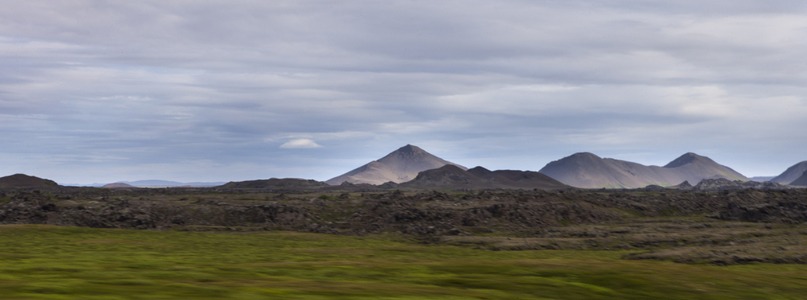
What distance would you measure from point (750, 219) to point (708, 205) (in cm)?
1453

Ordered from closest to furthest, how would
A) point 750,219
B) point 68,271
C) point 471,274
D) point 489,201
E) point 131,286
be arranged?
point 131,286, point 68,271, point 471,274, point 750,219, point 489,201

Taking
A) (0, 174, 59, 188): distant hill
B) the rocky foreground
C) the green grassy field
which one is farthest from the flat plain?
(0, 174, 59, 188): distant hill

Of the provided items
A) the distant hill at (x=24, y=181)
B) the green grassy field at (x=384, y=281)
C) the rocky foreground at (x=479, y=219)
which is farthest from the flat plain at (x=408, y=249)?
the distant hill at (x=24, y=181)

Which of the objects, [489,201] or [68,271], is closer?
[68,271]

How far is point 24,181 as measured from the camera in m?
184

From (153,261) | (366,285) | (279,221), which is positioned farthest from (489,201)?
(366,285)

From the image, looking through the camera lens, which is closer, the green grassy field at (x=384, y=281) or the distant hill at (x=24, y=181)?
the green grassy field at (x=384, y=281)

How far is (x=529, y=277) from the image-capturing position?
79.8ft

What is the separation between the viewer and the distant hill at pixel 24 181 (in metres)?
180

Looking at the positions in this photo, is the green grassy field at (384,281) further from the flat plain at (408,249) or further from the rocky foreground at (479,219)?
the rocky foreground at (479,219)

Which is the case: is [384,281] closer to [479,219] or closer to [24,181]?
[479,219]

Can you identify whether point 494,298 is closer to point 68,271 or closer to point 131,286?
point 131,286

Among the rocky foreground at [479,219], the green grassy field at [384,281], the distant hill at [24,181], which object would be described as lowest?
the green grassy field at [384,281]

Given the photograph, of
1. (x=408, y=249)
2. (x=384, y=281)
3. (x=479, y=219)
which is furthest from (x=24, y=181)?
(x=384, y=281)
